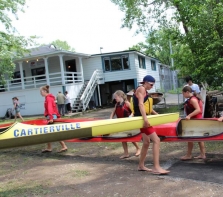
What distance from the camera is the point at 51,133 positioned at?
175 inches

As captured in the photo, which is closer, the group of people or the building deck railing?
the group of people

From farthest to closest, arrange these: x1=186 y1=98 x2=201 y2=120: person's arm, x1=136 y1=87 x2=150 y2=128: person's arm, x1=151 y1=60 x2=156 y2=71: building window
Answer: x1=151 y1=60 x2=156 y2=71: building window → x1=186 y1=98 x2=201 y2=120: person's arm → x1=136 y1=87 x2=150 y2=128: person's arm

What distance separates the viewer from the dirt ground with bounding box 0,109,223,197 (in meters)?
4.10

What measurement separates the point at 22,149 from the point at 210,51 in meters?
7.33

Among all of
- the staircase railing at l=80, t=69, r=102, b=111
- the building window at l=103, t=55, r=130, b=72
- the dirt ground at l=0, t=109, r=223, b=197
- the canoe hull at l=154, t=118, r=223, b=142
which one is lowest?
the dirt ground at l=0, t=109, r=223, b=197

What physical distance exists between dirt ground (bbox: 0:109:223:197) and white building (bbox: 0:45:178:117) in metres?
14.5

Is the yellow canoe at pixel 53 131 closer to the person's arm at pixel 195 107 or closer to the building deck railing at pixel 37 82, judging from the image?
the person's arm at pixel 195 107

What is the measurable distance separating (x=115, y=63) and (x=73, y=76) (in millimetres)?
5242

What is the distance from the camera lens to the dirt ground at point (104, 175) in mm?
4102

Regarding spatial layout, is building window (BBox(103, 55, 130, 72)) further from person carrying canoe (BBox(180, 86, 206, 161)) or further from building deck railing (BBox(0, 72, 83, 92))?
person carrying canoe (BBox(180, 86, 206, 161))

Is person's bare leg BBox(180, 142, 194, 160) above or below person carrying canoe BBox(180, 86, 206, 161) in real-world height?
below

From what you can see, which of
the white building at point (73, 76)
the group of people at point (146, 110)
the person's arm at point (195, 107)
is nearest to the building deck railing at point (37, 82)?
the white building at point (73, 76)

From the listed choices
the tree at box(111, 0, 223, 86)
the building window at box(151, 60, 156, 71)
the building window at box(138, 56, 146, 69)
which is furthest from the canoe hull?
the building window at box(151, 60, 156, 71)

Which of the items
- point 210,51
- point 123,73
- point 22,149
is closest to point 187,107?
point 22,149
